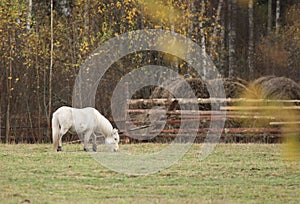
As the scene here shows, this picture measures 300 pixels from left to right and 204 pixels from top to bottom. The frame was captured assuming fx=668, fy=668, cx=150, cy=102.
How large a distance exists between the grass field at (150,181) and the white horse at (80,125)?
0.71m

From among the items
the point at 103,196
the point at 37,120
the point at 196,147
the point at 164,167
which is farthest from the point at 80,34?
the point at 103,196

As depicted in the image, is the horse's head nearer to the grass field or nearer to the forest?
the grass field

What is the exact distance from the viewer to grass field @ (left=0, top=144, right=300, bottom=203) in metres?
7.18

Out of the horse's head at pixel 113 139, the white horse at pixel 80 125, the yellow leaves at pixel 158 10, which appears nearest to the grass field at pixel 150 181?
the white horse at pixel 80 125

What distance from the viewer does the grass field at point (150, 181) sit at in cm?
718

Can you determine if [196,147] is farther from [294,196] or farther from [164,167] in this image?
[294,196]

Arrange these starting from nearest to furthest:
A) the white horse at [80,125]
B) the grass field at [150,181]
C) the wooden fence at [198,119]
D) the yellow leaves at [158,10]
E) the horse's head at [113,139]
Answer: the grass field at [150,181] < the white horse at [80,125] < the horse's head at [113,139] < the wooden fence at [198,119] < the yellow leaves at [158,10]

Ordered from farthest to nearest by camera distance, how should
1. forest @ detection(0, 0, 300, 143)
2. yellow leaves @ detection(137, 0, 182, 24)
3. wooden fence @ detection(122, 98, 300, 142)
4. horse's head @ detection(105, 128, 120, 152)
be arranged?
Answer: yellow leaves @ detection(137, 0, 182, 24), forest @ detection(0, 0, 300, 143), wooden fence @ detection(122, 98, 300, 142), horse's head @ detection(105, 128, 120, 152)

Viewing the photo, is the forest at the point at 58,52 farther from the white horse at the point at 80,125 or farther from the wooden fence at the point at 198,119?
the white horse at the point at 80,125

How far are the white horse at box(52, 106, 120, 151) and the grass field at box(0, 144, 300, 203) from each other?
0.71 metres

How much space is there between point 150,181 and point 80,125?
4537 millimetres

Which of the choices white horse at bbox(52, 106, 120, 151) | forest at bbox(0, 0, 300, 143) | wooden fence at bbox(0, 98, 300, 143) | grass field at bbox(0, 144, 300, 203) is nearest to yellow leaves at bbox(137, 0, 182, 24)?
forest at bbox(0, 0, 300, 143)

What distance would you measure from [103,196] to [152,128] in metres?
9.52

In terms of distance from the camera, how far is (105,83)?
1834 cm
